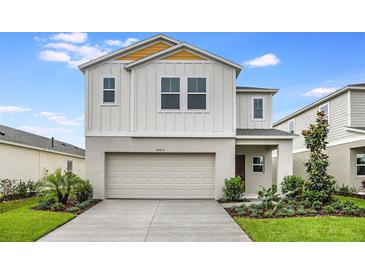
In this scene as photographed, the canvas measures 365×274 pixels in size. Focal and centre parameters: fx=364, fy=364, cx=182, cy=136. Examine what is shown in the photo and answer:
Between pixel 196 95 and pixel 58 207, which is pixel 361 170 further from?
pixel 58 207

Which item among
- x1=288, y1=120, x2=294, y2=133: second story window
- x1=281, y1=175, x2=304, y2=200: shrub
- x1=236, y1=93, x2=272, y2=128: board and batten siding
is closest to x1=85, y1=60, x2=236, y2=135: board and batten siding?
x1=236, y1=93, x2=272, y2=128: board and batten siding

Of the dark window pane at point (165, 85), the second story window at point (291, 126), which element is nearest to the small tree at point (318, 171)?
the dark window pane at point (165, 85)

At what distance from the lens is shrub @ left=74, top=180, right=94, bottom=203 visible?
1476 centimetres

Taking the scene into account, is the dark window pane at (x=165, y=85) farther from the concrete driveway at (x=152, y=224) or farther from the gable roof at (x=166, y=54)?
the concrete driveway at (x=152, y=224)

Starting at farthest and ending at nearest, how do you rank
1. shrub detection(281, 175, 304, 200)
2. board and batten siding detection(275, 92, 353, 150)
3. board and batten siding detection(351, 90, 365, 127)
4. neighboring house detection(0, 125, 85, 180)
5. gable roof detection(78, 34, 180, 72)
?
1. board and batten siding detection(275, 92, 353, 150)
2. board and batten siding detection(351, 90, 365, 127)
3. neighboring house detection(0, 125, 85, 180)
4. gable roof detection(78, 34, 180, 72)
5. shrub detection(281, 175, 304, 200)

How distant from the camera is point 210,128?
16078 millimetres

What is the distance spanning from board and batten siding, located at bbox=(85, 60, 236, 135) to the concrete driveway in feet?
11.4

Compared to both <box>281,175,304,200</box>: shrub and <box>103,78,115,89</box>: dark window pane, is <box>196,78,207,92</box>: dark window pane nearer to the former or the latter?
<box>103,78,115,89</box>: dark window pane

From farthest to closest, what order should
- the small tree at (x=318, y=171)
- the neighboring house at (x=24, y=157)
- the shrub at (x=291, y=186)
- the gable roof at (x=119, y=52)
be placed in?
the neighboring house at (x=24, y=157), the gable roof at (x=119, y=52), the shrub at (x=291, y=186), the small tree at (x=318, y=171)

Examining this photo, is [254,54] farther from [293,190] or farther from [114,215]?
[114,215]

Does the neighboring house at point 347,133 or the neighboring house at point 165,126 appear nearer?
the neighboring house at point 165,126

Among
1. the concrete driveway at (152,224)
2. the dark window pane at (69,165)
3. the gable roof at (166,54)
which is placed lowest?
the concrete driveway at (152,224)

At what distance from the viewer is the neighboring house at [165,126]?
1605 cm

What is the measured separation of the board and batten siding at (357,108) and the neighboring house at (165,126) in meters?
5.54
